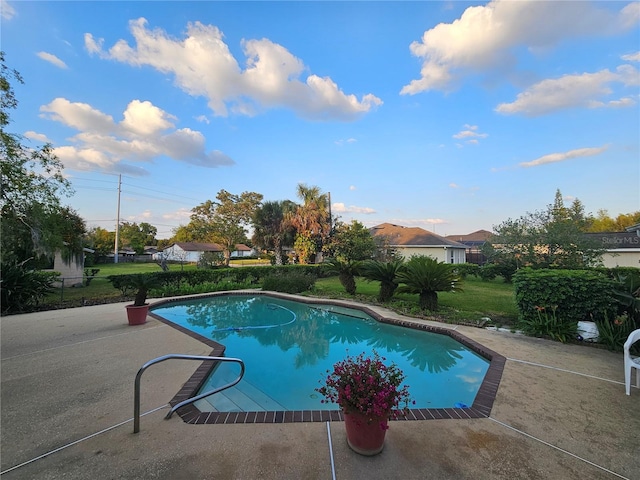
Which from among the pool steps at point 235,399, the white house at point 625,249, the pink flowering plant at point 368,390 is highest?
the white house at point 625,249

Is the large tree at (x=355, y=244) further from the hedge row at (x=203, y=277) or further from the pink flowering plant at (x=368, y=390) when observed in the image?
the pink flowering plant at (x=368, y=390)

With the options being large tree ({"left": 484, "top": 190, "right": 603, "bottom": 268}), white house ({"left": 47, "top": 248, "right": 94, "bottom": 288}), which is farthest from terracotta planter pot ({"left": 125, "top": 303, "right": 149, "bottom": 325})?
large tree ({"left": 484, "top": 190, "right": 603, "bottom": 268})

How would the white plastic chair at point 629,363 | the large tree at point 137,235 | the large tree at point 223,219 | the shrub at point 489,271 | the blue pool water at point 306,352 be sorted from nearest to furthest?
the white plastic chair at point 629,363 → the blue pool water at point 306,352 → the shrub at point 489,271 → the large tree at point 223,219 → the large tree at point 137,235

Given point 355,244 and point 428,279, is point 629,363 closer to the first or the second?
point 428,279

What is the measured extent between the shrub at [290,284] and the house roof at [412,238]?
9.93 metres

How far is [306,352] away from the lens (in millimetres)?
5914

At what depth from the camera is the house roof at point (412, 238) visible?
23.2 metres

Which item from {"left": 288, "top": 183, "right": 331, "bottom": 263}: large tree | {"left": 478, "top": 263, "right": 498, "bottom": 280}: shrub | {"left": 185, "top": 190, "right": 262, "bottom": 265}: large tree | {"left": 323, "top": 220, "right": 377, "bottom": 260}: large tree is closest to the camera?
{"left": 478, "top": 263, "right": 498, "bottom": 280}: shrub

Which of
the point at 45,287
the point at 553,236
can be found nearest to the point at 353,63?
the point at 553,236

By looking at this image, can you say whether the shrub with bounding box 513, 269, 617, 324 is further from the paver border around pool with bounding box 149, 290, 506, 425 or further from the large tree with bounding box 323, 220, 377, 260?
the large tree with bounding box 323, 220, 377, 260

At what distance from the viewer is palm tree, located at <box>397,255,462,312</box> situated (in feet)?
25.7

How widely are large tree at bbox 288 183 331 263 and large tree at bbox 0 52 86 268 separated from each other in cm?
1415

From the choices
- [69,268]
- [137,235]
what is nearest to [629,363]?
[69,268]

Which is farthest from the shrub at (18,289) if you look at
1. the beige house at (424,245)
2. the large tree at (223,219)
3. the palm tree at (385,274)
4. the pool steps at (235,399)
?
the large tree at (223,219)
